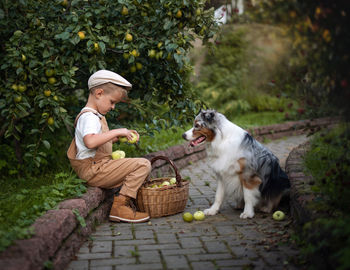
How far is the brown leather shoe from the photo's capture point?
14.7ft

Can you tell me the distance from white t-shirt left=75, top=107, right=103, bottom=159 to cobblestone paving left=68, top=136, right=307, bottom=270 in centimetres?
80

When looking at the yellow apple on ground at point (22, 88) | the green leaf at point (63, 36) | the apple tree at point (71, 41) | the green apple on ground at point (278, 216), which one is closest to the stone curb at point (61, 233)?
the green apple on ground at point (278, 216)

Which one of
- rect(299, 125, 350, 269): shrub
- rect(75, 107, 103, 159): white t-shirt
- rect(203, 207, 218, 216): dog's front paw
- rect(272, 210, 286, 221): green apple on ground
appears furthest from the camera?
rect(203, 207, 218, 216): dog's front paw

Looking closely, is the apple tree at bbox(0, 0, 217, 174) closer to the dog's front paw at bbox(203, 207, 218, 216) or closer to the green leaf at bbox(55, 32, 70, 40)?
the green leaf at bbox(55, 32, 70, 40)

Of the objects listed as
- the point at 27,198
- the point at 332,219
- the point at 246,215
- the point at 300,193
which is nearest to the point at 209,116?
the point at 246,215

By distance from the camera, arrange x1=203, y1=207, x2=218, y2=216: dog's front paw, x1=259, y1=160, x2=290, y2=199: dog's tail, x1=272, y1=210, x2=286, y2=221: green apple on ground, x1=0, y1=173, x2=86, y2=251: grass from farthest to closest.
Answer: x1=203, y1=207, x2=218, y2=216: dog's front paw, x1=259, y1=160, x2=290, y2=199: dog's tail, x1=272, y1=210, x2=286, y2=221: green apple on ground, x1=0, y1=173, x2=86, y2=251: grass

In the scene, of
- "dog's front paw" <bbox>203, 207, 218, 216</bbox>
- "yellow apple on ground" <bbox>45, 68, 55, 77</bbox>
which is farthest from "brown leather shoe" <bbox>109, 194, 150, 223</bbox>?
"yellow apple on ground" <bbox>45, 68, 55, 77</bbox>

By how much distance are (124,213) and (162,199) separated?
0.45m

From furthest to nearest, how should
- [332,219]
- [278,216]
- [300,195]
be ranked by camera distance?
1. [278,216]
2. [300,195]
3. [332,219]

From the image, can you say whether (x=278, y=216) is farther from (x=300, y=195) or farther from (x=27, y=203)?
(x=27, y=203)

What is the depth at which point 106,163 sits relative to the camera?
14.9 ft

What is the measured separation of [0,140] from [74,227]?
293 cm

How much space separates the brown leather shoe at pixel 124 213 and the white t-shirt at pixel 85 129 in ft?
1.91

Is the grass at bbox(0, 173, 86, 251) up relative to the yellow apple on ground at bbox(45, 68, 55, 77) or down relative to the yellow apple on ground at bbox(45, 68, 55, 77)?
down
